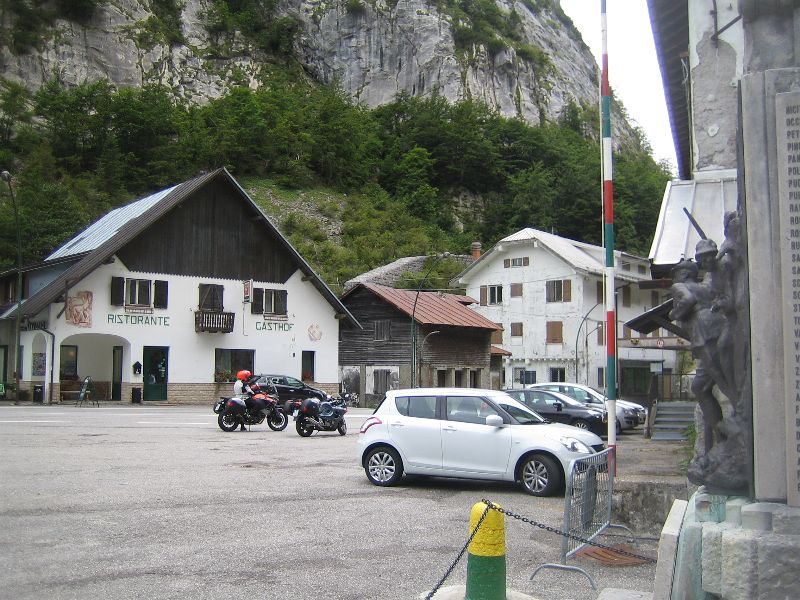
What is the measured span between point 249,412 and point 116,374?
63.0ft

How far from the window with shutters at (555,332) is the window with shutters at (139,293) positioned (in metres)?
25.4

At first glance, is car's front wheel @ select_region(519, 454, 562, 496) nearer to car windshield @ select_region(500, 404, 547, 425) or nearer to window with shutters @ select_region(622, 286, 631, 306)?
car windshield @ select_region(500, 404, 547, 425)

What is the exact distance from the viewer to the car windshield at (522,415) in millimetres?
13195

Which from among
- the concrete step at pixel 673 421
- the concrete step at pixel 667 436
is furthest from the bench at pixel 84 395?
the concrete step at pixel 667 436

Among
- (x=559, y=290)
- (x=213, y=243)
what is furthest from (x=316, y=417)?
(x=559, y=290)

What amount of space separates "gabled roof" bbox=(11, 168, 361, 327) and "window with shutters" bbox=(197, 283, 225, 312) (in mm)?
4278

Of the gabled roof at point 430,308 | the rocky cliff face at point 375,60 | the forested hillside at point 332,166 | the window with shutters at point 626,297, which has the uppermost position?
the rocky cliff face at point 375,60

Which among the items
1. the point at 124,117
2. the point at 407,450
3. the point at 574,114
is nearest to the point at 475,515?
the point at 407,450

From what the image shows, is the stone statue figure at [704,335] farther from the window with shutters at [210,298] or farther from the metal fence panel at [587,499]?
the window with shutters at [210,298]

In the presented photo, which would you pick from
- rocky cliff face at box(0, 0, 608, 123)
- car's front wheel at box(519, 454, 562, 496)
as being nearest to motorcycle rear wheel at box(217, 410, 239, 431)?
car's front wheel at box(519, 454, 562, 496)

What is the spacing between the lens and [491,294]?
5831 centimetres

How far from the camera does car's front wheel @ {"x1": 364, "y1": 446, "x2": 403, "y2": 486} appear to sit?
Result: 43.8 feet

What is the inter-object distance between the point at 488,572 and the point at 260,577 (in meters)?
2.59

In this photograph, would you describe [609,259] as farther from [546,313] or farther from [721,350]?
[546,313]
